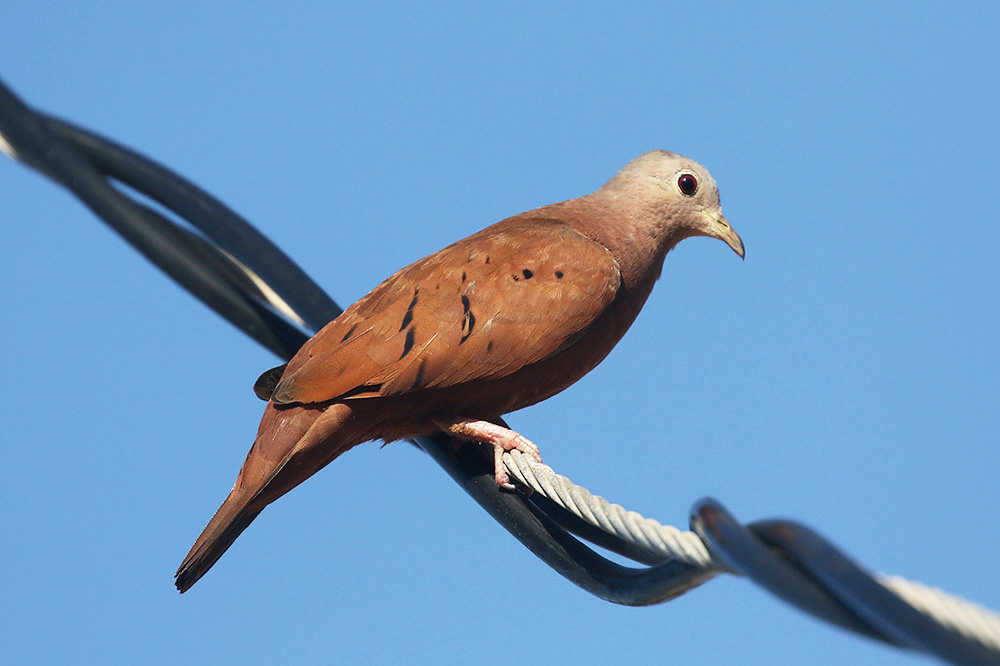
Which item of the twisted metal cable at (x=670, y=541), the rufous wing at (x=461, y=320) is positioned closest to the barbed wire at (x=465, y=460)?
the twisted metal cable at (x=670, y=541)

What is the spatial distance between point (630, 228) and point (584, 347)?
798 millimetres

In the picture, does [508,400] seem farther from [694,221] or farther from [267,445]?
[694,221]

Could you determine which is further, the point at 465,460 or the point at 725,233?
the point at 725,233

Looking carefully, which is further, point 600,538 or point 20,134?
point 20,134

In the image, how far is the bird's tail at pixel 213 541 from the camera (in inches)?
146

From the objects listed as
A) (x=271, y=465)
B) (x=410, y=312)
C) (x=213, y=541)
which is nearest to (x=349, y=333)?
(x=410, y=312)

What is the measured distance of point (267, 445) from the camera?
3877 millimetres

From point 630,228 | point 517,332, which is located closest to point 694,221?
point 630,228

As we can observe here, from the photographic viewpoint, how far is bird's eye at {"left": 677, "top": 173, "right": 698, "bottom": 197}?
5.10 m

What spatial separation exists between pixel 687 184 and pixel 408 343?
6.26ft

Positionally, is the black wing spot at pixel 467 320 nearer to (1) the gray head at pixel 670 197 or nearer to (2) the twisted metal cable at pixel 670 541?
(2) the twisted metal cable at pixel 670 541

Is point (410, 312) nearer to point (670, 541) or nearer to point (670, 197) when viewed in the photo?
point (670, 197)

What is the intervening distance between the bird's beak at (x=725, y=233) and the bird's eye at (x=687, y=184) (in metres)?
0.14

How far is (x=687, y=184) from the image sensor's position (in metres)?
5.12
